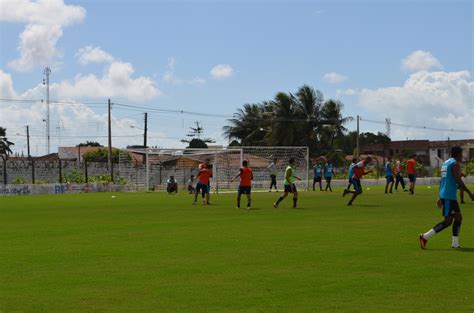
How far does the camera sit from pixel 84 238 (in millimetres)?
14719

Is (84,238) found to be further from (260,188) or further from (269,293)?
(260,188)

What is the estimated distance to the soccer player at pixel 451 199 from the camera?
12297 mm

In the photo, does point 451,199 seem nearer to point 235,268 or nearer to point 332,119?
point 235,268

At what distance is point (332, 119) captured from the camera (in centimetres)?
7969

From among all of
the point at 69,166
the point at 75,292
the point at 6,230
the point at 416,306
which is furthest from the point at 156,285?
the point at 69,166

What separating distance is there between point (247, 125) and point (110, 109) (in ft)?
72.6

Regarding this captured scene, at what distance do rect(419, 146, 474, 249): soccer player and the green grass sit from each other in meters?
0.27

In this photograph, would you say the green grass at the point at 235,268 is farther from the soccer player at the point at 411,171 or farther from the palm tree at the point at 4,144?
the palm tree at the point at 4,144

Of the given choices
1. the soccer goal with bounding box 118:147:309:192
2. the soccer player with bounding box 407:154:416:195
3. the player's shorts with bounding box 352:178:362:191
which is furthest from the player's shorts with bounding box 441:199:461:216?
the soccer goal with bounding box 118:147:309:192

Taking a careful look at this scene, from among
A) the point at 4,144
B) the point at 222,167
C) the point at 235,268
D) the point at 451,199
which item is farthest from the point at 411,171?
the point at 4,144

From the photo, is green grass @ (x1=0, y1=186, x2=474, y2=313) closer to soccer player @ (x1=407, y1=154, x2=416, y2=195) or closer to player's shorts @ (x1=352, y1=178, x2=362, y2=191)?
player's shorts @ (x1=352, y1=178, x2=362, y2=191)

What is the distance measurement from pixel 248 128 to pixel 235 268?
2843 inches

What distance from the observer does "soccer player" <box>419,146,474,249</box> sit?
40.3ft

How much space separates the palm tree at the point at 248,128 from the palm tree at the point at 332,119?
276 inches
